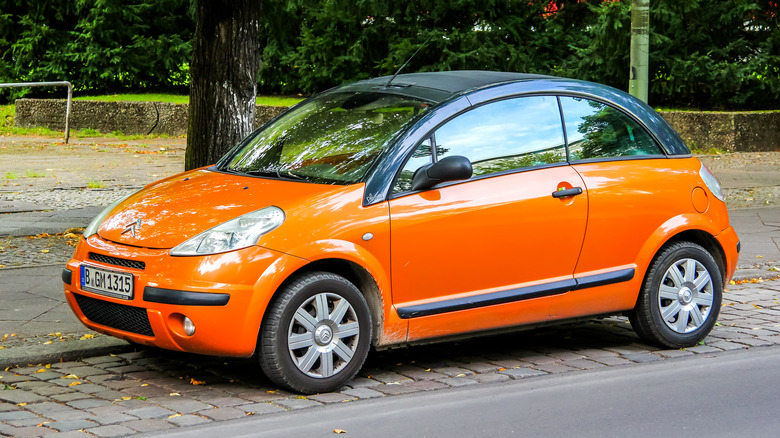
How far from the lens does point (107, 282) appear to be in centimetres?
551

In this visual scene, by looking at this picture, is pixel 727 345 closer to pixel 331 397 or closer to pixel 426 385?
pixel 426 385

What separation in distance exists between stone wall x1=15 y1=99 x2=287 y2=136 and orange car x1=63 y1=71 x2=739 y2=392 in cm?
1582

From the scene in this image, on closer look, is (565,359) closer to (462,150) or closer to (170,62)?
(462,150)

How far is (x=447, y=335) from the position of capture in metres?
5.86

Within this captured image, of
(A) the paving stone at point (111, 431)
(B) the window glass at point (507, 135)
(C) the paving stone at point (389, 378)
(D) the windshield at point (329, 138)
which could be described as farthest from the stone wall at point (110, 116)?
(A) the paving stone at point (111, 431)

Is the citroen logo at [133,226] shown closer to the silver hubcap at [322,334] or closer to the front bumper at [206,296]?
the front bumper at [206,296]

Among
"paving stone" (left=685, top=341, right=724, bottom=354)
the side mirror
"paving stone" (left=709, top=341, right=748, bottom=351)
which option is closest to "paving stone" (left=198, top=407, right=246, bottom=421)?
the side mirror

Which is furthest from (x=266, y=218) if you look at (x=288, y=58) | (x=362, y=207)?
(x=288, y=58)

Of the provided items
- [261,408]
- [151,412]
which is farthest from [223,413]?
[151,412]

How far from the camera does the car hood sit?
5.43m

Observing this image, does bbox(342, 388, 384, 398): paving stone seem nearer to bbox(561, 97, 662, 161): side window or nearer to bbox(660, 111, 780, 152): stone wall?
bbox(561, 97, 662, 161): side window

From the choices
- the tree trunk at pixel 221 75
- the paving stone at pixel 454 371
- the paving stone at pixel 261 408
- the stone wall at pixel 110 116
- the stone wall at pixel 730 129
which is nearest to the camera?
the paving stone at pixel 261 408

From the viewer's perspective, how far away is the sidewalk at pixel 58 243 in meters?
6.38

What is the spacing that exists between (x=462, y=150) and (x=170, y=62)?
20188 mm
